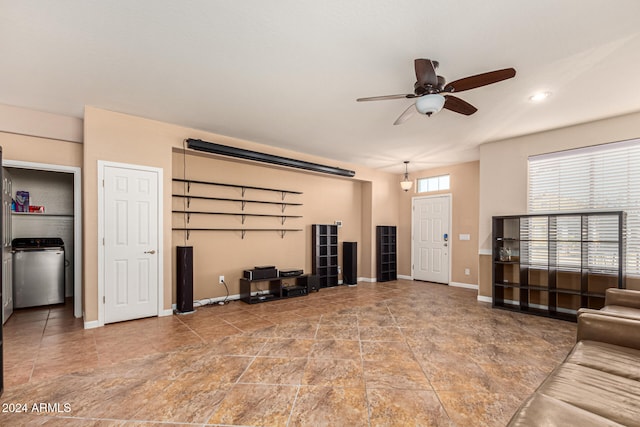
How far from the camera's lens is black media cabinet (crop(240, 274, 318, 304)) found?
536 centimetres

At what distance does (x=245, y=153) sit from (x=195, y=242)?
1706mm

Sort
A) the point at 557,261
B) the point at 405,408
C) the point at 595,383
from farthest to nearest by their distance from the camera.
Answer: the point at 557,261 < the point at 405,408 < the point at 595,383

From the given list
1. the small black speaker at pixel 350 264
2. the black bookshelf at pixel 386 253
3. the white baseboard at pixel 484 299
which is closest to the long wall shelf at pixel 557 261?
the white baseboard at pixel 484 299

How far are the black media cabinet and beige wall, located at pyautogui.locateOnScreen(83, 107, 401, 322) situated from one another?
38 centimetres

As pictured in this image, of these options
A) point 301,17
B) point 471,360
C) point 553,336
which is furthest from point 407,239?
point 301,17

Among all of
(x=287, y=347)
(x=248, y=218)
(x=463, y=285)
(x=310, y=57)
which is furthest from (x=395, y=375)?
(x=463, y=285)

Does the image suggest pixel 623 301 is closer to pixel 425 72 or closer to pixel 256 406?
pixel 425 72

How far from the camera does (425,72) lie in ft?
8.23

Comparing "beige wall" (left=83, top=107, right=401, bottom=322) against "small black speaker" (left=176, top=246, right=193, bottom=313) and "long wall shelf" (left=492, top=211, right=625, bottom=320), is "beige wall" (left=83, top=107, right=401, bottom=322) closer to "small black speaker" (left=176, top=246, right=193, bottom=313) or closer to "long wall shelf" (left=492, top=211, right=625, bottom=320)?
"small black speaker" (left=176, top=246, right=193, bottom=313)

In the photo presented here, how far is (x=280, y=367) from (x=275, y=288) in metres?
3.06

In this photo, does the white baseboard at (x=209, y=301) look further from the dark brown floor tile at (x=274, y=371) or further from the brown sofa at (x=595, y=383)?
the brown sofa at (x=595, y=383)

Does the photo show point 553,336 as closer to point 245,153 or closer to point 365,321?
point 365,321

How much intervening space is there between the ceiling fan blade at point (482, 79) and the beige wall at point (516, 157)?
2.93 metres

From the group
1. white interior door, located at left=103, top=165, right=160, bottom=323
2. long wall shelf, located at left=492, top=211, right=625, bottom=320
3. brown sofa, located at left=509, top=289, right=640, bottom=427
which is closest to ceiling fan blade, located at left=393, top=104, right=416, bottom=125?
brown sofa, located at left=509, top=289, right=640, bottom=427
